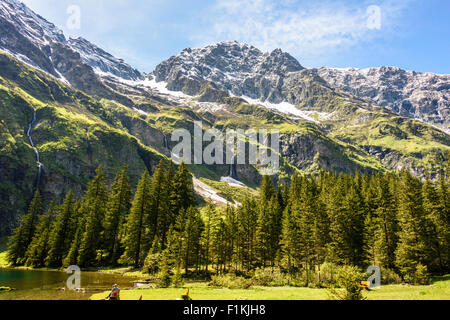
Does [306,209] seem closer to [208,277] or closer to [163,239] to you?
[208,277]

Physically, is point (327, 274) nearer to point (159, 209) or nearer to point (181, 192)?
point (181, 192)

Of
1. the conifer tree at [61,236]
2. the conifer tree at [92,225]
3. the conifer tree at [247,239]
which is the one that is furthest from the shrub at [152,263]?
the conifer tree at [61,236]

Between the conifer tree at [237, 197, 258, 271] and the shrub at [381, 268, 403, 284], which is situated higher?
the conifer tree at [237, 197, 258, 271]

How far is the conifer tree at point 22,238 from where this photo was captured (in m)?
64.4

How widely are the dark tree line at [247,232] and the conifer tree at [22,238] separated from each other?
9.6 inches

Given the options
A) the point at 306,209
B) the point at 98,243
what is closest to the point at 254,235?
the point at 306,209

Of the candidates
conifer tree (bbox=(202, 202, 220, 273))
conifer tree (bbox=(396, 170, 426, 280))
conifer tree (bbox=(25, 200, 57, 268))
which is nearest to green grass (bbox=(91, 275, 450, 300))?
conifer tree (bbox=(396, 170, 426, 280))

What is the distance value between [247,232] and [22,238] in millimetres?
57418

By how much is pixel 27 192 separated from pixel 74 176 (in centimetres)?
3602

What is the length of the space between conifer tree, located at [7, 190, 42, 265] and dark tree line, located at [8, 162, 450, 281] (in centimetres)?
24

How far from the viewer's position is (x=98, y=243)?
61.3 metres

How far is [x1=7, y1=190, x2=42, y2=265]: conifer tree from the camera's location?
64.4m

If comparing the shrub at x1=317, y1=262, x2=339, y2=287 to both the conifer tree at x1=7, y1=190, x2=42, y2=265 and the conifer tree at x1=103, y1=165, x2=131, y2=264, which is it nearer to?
the conifer tree at x1=103, y1=165, x2=131, y2=264
